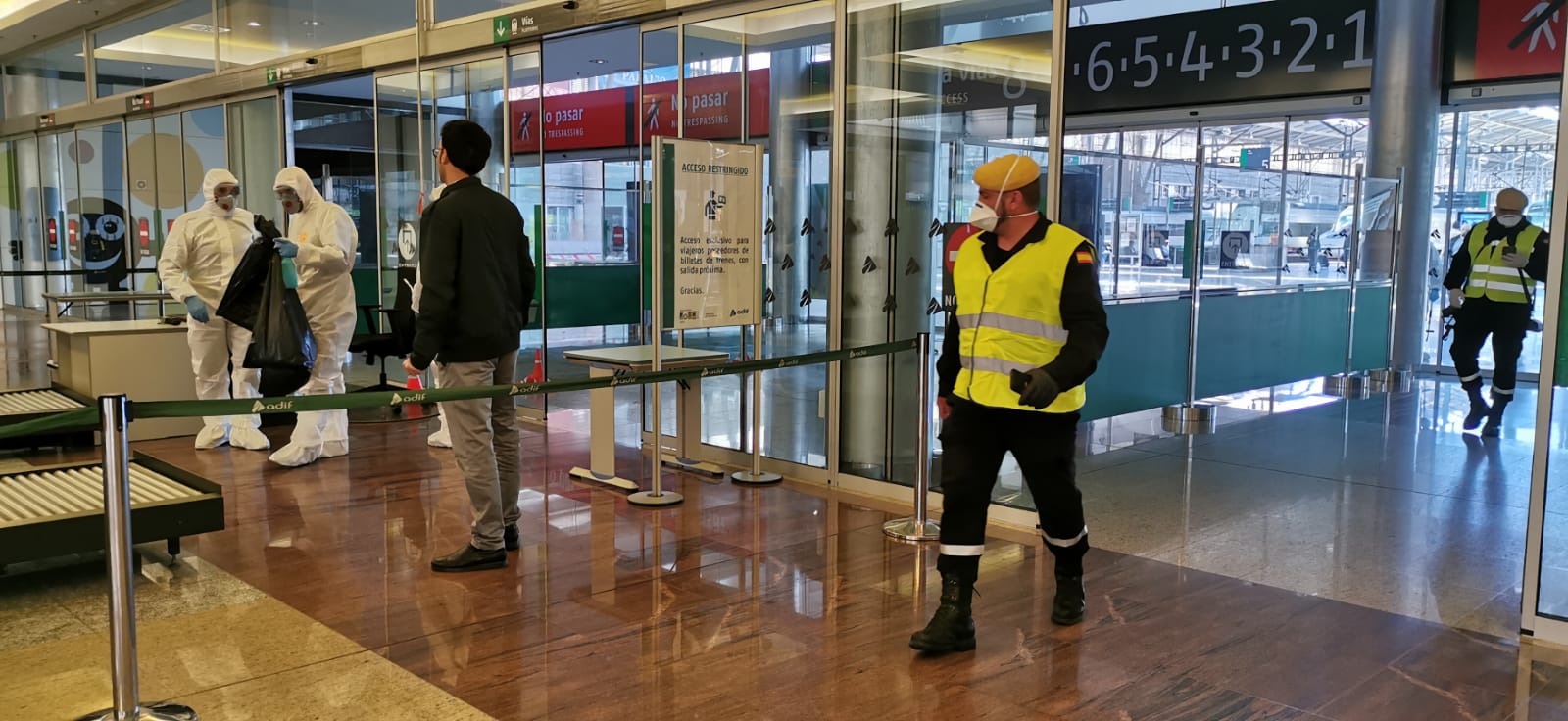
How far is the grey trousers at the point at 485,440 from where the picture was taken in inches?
179

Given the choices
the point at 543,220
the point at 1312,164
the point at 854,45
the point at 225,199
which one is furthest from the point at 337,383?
the point at 1312,164

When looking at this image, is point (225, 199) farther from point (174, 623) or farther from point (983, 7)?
point (983, 7)

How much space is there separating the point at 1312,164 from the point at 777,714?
11.0 metres

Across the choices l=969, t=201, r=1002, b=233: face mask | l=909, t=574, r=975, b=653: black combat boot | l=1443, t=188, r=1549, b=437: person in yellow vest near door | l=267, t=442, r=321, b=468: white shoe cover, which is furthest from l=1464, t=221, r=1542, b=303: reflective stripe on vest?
l=267, t=442, r=321, b=468: white shoe cover

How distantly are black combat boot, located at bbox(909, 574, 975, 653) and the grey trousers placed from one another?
1.82 meters

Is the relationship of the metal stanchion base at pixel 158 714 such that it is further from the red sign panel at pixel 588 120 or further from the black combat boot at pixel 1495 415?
the red sign panel at pixel 588 120

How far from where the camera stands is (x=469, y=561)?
4652mm

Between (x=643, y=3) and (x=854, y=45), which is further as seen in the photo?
(x=643, y=3)

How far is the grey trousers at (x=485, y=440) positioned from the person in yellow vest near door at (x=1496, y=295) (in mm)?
6660

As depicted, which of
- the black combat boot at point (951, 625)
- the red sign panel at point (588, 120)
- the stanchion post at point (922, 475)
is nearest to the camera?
the black combat boot at point (951, 625)

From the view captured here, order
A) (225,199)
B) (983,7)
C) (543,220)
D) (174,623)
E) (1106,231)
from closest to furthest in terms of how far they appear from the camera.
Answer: (174,623), (983,7), (225,199), (1106,231), (543,220)

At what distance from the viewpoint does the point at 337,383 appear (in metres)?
6.74

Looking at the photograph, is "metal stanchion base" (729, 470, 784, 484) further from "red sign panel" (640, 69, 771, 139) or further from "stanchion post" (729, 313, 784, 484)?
"red sign panel" (640, 69, 771, 139)

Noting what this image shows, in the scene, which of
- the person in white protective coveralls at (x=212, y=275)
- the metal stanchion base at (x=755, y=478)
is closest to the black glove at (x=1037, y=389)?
the metal stanchion base at (x=755, y=478)
